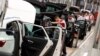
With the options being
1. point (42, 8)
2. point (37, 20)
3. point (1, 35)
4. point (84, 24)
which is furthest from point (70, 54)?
point (1, 35)

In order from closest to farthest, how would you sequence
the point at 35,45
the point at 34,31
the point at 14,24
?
the point at 14,24 < the point at 35,45 < the point at 34,31

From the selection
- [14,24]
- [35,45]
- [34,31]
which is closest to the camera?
[14,24]

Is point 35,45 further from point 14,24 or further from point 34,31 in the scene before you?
point 34,31

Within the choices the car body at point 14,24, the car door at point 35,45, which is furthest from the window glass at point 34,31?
the car body at point 14,24

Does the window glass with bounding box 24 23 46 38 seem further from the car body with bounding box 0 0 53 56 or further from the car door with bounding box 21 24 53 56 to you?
the car body with bounding box 0 0 53 56

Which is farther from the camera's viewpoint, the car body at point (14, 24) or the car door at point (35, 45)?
the car door at point (35, 45)

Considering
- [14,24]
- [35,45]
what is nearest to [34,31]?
[35,45]

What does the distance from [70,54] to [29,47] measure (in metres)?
7.17

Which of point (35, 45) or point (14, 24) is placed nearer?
point (14, 24)

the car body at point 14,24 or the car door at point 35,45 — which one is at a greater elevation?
the car body at point 14,24

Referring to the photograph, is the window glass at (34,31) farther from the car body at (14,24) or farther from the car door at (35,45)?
the car body at (14,24)

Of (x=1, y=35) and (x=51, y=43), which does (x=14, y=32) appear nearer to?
(x=1, y=35)

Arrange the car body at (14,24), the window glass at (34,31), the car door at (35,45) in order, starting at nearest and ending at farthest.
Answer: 1. the car body at (14,24)
2. the car door at (35,45)
3. the window glass at (34,31)

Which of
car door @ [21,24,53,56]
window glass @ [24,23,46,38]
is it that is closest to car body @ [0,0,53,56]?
car door @ [21,24,53,56]
